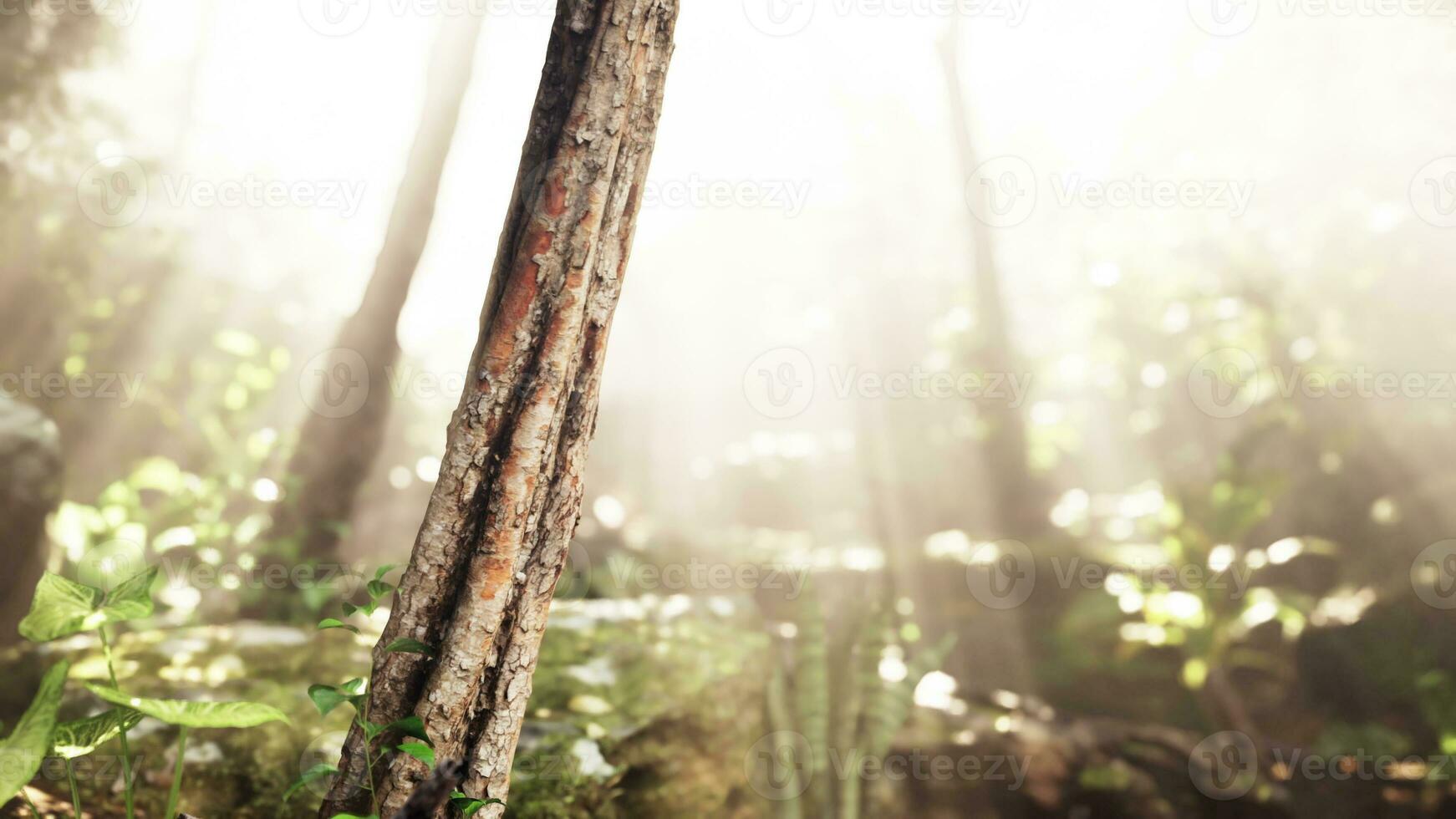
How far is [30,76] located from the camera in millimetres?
4004

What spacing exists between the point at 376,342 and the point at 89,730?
2.77 meters

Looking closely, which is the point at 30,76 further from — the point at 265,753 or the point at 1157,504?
the point at 1157,504

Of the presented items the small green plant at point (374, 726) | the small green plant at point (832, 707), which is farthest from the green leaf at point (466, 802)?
the small green plant at point (832, 707)

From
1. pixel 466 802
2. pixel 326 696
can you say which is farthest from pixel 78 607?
pixel 466 802

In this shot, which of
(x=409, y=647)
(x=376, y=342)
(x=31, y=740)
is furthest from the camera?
(x=376, y=342)

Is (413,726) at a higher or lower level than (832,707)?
lower

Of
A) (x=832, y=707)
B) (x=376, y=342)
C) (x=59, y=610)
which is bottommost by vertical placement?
(x=59, y=610)

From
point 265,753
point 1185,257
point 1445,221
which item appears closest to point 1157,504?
point 1185,257

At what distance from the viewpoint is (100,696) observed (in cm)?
122

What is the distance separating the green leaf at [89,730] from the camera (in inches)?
52.9

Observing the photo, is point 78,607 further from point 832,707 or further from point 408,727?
point 832,707

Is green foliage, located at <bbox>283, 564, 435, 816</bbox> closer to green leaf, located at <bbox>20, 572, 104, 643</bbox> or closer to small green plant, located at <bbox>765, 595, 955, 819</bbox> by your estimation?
green leaf, located at <bbox>20, 572, 104, 643</bbox>

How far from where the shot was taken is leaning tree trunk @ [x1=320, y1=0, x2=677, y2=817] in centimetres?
144

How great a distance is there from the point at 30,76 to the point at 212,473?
244cm
